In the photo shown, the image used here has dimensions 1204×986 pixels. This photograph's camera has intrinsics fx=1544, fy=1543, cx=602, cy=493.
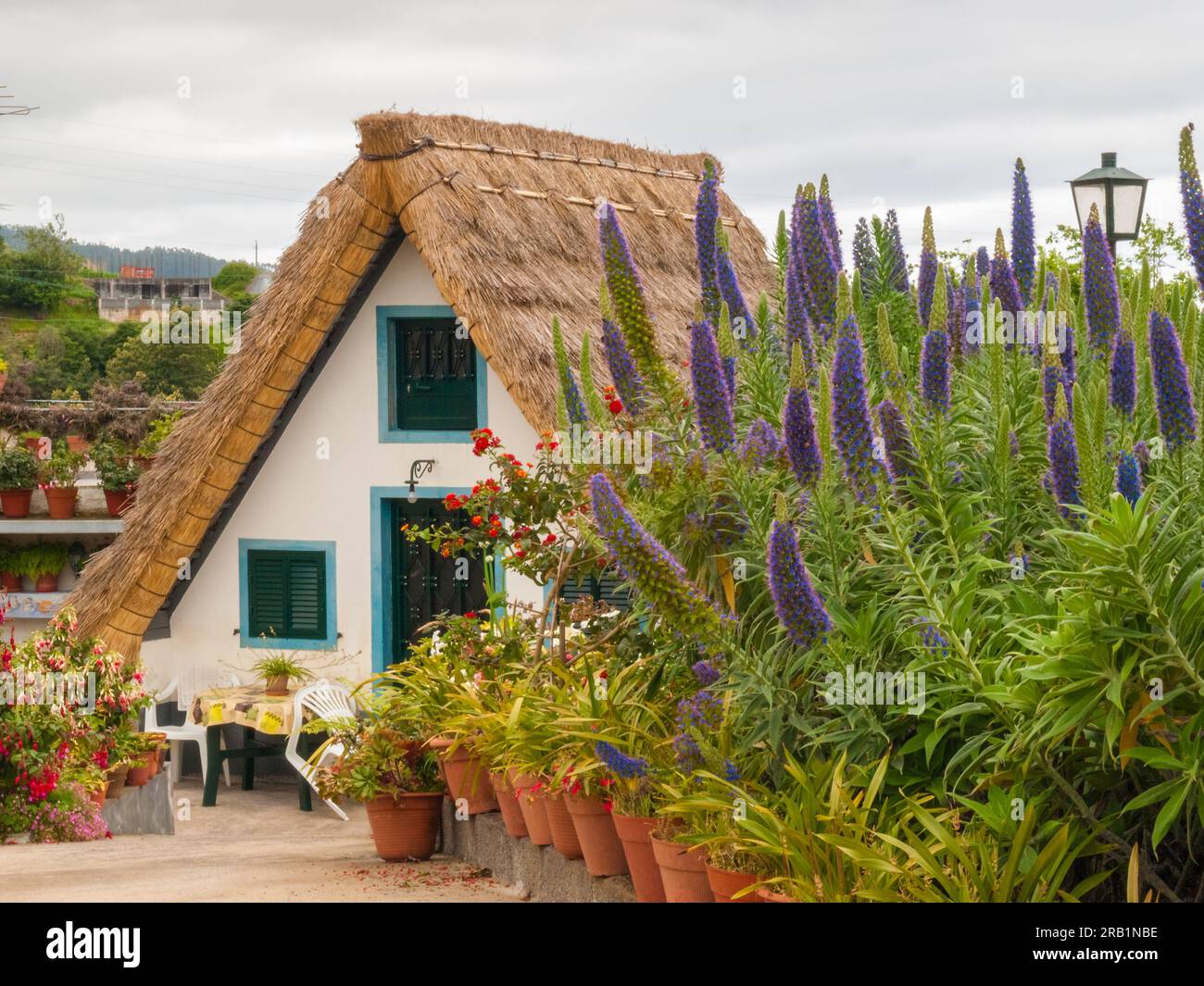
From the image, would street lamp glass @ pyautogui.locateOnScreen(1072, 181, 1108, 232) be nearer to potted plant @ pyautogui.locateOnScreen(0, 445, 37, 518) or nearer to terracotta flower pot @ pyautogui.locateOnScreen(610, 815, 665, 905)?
terracotta flower pot @ pyautogui.locateOnScreen(610, 815, 665, 905)

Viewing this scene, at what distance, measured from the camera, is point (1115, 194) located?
8539 mm

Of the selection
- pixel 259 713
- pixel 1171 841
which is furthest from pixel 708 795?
pixel 259 713

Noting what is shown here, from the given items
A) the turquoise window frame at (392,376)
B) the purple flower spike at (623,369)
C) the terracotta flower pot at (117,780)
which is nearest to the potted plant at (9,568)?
the terracotta flower pot at (117,780)

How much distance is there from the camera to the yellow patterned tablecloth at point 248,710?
11742 mm

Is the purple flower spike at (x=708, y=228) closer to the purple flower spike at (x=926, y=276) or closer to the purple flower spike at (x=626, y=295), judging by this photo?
the purple flower spike at (x=626, y=295)

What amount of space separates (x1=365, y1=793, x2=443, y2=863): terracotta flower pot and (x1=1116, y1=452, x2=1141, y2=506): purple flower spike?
15.3 feet

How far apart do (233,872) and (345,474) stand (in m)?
6.04

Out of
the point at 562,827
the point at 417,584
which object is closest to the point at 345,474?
the point at 417,584

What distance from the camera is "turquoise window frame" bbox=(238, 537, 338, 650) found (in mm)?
13125

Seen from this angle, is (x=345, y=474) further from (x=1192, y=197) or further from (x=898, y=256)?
(x=1192, y=197)

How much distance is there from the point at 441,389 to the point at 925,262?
7998 mm

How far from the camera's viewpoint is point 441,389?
12.9 meters

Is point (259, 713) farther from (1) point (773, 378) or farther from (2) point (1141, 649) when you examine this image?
(2) point (1141, 649)

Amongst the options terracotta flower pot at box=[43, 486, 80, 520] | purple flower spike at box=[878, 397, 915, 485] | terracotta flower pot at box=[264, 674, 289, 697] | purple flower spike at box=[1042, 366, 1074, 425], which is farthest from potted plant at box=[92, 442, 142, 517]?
purple flower spike at box=[1042, 366, 1074, 425]
